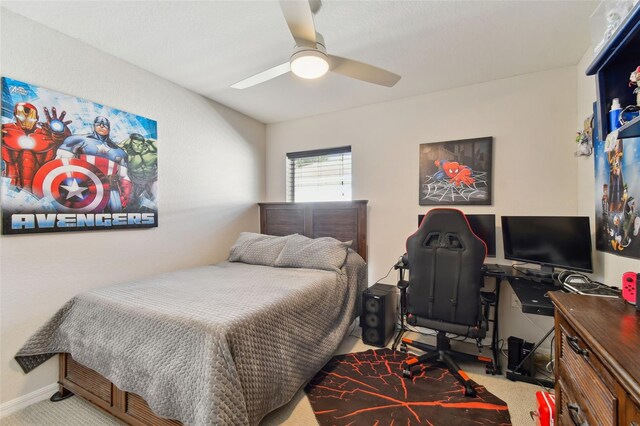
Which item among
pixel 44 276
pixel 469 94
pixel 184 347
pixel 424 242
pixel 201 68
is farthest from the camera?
pixel 469 94

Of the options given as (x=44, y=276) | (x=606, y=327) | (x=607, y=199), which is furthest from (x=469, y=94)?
(x=44, y=276)

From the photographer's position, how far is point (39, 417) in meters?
1.78

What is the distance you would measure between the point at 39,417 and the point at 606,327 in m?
3.02

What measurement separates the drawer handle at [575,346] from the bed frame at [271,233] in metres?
1.80

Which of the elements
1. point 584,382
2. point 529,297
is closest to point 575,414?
point 584,382

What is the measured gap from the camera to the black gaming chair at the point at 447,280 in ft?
6.49

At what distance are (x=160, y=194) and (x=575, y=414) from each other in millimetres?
3159

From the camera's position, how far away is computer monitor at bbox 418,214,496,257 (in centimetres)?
257

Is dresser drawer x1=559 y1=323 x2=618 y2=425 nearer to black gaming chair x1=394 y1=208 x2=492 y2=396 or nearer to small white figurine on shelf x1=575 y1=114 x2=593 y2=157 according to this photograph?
black gaming chair x1=394 y1=208 x2=492 y2=396

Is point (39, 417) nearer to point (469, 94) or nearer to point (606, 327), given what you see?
point (606, 327)

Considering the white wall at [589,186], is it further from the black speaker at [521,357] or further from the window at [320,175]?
the window at [320,175]

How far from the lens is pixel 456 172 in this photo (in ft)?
9.34

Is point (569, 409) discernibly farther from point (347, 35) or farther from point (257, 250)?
point (257, 250)

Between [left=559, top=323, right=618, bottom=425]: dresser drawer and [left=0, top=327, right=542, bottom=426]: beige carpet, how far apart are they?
80cm
